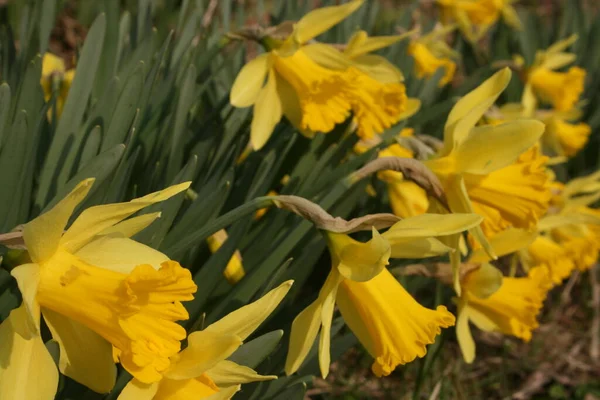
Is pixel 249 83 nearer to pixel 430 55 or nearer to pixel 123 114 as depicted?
pixel 123 114

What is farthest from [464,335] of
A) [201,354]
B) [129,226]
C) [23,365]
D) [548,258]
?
[23,365]

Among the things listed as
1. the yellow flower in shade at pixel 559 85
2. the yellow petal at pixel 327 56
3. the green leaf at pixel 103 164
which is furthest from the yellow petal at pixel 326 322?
the yellow flower in shade at pixel 559 85

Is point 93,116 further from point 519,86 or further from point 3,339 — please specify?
point 519,86

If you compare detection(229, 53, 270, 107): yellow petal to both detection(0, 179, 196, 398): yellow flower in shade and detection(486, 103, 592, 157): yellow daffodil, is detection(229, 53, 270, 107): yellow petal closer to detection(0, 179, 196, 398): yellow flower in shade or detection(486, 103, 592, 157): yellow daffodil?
detection(0, 179, 196, 398): yellow flower in shade

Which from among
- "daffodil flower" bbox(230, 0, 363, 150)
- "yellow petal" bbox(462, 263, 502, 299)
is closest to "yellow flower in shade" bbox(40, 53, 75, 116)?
"daffodil flower" bbox(230, 0, 363, 150)

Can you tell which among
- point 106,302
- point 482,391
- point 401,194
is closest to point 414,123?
point 401,194
